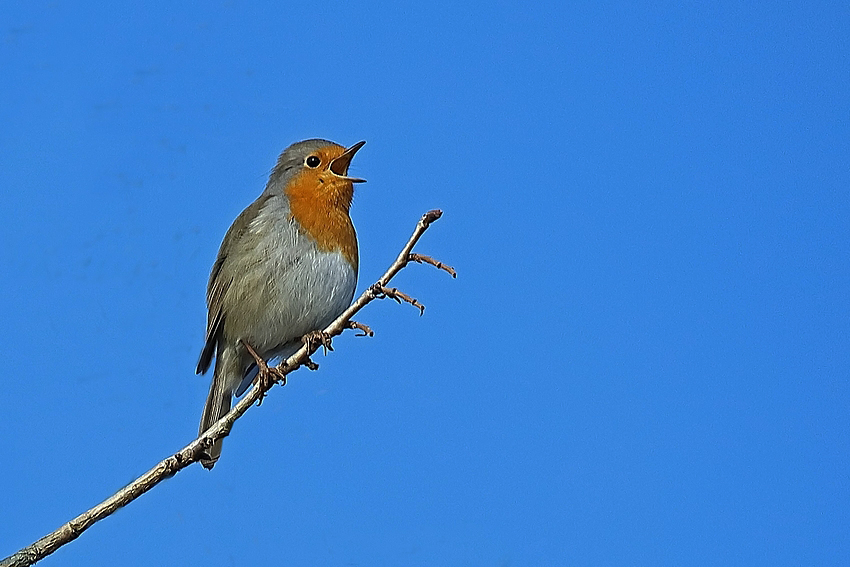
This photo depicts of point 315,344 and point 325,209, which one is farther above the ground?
point 325,209

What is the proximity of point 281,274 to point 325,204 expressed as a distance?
28.0 inches

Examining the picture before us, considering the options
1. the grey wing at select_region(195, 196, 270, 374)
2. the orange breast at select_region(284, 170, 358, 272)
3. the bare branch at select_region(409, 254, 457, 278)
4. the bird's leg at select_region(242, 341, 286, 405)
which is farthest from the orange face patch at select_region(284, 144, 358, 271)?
the bare branch at select_region(409, 254, 457, 278)

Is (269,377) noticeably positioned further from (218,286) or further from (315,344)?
(218,286)

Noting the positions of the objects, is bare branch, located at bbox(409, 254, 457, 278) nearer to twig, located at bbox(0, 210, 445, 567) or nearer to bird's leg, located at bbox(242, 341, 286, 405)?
twig, located at bbox(0, 210, 445, 567)

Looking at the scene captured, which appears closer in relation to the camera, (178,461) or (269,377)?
(178,461)

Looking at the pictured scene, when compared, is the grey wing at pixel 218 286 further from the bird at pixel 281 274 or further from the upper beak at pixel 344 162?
the upper beak at pixel 344 162

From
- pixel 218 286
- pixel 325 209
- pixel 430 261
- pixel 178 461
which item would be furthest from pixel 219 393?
pixel 430 261

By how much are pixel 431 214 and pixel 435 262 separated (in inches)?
8.5

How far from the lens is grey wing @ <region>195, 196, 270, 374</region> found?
7828 mm

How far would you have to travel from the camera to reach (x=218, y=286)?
792 cm

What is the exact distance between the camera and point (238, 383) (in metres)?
7.90

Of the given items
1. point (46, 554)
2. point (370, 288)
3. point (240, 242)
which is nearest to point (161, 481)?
point (46, 554)

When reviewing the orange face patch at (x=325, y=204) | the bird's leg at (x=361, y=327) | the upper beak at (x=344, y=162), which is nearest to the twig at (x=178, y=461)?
the bird's leg at (x=361, y=327)

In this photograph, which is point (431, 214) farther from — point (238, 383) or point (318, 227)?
point (238, 383)
